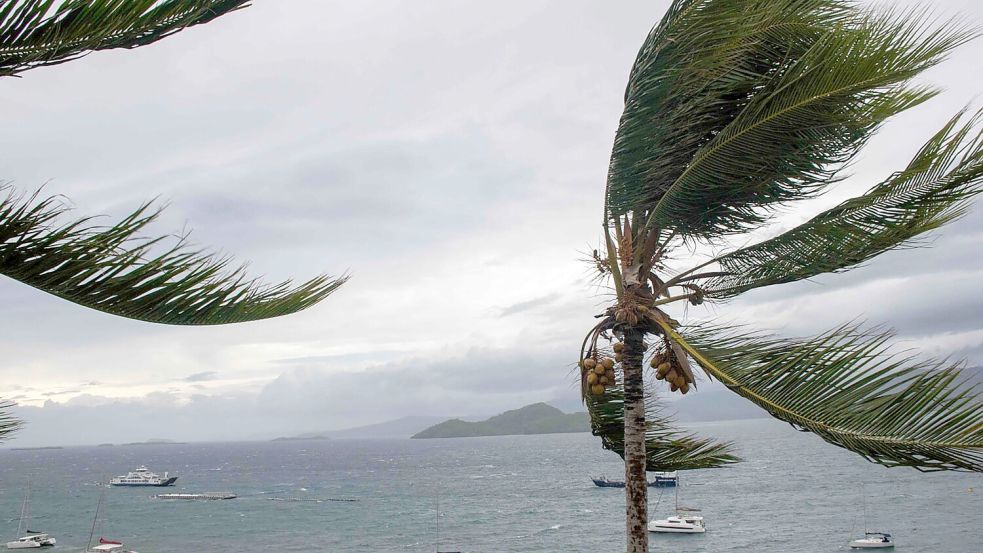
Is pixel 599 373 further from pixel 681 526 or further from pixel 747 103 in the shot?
pixel 681 526

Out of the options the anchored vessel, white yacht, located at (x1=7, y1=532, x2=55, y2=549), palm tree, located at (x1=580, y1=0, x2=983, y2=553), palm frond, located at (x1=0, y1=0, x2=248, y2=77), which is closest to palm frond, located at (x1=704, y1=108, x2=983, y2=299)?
palm tree, located at (x1=580, y1=0, x2=983, y2=553)

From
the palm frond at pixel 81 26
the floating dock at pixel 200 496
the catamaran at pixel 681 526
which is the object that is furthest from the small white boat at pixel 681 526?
the palm frond at pixel 81 26

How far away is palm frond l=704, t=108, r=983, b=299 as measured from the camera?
16.8 ft

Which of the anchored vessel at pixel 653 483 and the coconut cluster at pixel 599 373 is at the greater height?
the coconut cluster at pixel 599 373

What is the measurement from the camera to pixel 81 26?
7.29 ft

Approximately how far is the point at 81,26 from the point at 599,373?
4768mm

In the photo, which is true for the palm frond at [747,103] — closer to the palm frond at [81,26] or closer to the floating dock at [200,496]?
the palm frond at [81,26]

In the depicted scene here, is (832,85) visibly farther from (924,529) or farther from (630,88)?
(924,529)

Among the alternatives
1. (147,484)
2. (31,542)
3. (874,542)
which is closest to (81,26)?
(874,542)

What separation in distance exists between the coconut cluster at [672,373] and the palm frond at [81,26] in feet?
14.4

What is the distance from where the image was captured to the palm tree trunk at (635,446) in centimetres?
604

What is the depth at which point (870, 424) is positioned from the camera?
12.3 feet

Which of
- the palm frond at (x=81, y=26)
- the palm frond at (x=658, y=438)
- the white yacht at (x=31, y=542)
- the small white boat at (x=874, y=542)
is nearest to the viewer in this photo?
the palm frond at (x=81, y=26)

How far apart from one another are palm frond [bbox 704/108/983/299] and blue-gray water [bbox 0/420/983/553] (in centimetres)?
5495
